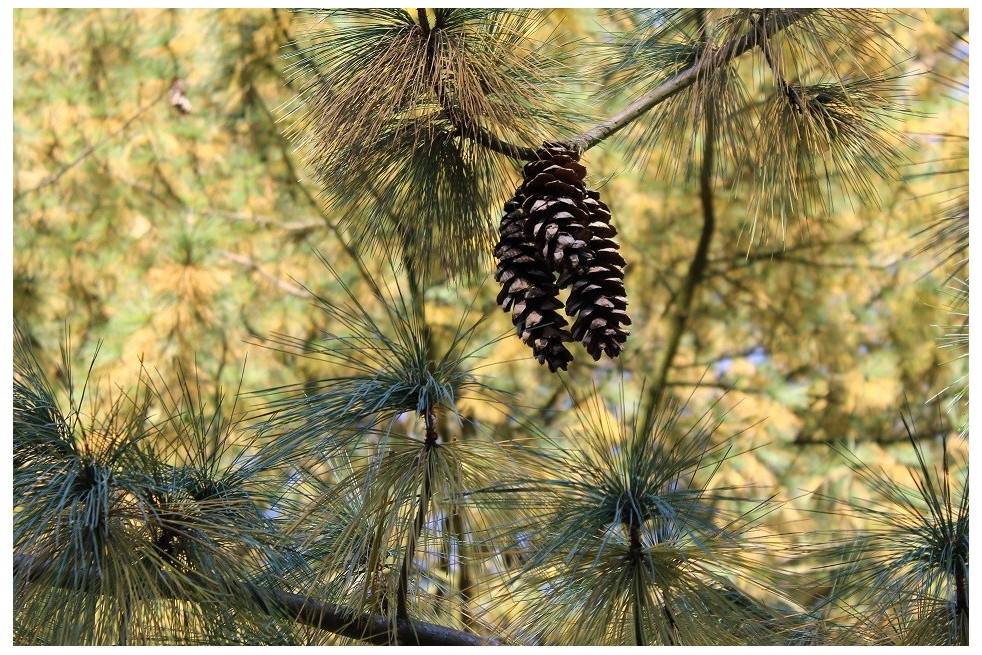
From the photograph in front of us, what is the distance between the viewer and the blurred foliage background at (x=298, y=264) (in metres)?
2.09

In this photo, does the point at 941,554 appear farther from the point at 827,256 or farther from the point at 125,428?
the point at 827,256

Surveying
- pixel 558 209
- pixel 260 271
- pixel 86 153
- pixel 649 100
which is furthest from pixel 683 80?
pixel 86 153

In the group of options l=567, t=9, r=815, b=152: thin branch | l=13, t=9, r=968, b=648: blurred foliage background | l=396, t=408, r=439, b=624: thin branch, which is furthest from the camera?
l=13, t=9, r=968, b=648: blurred foliage background

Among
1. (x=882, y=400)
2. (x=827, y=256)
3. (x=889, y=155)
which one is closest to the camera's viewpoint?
(x=889, y=155)

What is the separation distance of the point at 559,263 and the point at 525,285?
31mm

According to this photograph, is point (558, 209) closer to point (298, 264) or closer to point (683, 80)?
point (683, 80)

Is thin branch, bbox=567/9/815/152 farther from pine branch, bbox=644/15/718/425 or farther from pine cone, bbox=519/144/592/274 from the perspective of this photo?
pine branch, bbox=644/15/718/425

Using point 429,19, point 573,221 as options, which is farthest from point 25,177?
point 573,221

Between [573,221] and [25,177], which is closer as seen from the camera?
[573,221]

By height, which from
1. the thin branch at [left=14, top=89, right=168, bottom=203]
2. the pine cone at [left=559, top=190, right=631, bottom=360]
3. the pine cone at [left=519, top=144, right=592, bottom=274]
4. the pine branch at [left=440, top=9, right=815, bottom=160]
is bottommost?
the pine cone at [left=559, top=190, right=631, bottom=360]

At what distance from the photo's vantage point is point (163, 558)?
610 mm

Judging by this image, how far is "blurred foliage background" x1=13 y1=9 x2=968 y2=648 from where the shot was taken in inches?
82.4

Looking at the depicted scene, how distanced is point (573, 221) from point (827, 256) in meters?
1.82

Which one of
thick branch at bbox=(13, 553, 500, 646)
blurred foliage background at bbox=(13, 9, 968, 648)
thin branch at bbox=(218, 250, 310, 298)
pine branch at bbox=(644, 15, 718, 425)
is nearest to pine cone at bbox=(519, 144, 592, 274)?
thick branch at bbox=(13, 553, 500, 646)
